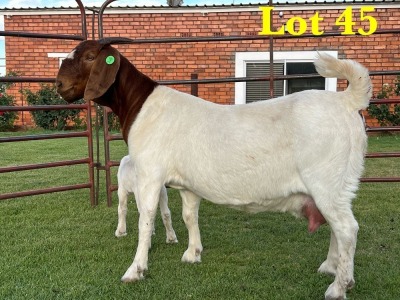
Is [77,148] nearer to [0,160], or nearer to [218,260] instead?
[0,160]

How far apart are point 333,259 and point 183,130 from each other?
152 cm

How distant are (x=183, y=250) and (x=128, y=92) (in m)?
1.53

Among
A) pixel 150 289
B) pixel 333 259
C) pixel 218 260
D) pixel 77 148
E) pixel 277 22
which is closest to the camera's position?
pixel 150 289

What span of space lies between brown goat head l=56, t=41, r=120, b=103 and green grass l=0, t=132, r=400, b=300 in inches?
56.2

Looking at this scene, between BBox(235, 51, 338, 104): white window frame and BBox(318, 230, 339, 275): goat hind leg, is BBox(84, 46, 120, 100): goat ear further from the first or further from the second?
BBox(235, 51, 338, 104): white window frame


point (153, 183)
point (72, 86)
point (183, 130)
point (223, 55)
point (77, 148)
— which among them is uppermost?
point (223, 55)

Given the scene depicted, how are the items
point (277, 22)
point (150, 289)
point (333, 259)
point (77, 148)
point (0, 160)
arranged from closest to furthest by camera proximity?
1. point (150, 289)
2. point (333, 259)
3. point (0, 160)
4. point (77, 148)
5. point (277, 22)

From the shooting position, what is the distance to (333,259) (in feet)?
12.3

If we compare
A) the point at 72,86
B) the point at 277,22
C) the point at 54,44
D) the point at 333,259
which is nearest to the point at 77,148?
the point at 54,44

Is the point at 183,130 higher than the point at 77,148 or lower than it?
higher

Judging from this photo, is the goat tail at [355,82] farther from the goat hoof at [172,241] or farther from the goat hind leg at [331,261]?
the goat hoof at [172,241]

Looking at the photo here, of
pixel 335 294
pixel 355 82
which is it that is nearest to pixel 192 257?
pixel 335 294

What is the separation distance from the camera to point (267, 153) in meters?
3.35

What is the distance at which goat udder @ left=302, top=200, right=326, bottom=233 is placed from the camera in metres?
3.41
